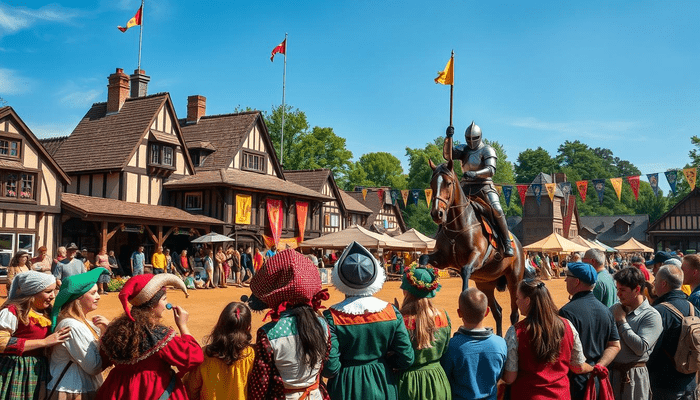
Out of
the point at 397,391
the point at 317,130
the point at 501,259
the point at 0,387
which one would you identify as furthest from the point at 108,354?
the point at 317,130

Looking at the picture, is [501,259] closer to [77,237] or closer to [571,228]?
[77,237]

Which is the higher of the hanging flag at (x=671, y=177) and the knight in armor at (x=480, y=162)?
the hanging flag at (x=671, y=177)

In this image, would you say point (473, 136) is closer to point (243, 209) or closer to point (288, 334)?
point (288, 334)

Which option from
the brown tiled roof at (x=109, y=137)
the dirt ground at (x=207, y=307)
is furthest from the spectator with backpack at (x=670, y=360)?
the brown tiled roof at (x=109, y=137)

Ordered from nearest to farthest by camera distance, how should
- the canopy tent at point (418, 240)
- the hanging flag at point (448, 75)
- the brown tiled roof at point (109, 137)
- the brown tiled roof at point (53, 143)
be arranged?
the hanging flag at point (448, 75), the brown tiled roof at point (109, 137), the canopy tent at point (418, 240), the brown tiled roof at point (53, 143)

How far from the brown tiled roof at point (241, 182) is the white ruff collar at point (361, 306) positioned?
26069 mm

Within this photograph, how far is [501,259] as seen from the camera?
31.9ft

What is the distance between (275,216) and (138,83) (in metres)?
11.0

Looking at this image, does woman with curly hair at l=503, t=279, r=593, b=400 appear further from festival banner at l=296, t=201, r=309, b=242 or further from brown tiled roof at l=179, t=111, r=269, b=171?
festival banner at l=296, t=201, r=309, b=242

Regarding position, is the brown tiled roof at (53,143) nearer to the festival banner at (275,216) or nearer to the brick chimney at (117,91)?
the brick chimney at (117,91)

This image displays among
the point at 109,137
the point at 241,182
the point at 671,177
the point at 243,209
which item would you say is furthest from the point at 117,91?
the point at 671,177

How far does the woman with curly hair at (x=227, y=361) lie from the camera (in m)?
3.71

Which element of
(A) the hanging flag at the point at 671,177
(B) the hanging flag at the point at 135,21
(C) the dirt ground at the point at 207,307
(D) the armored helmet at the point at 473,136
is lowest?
(C) the dirt ground at the point at 207,307

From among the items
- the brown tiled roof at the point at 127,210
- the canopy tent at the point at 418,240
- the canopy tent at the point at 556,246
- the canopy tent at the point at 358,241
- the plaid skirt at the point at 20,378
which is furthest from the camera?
the canopy tent at the point at 556,246
